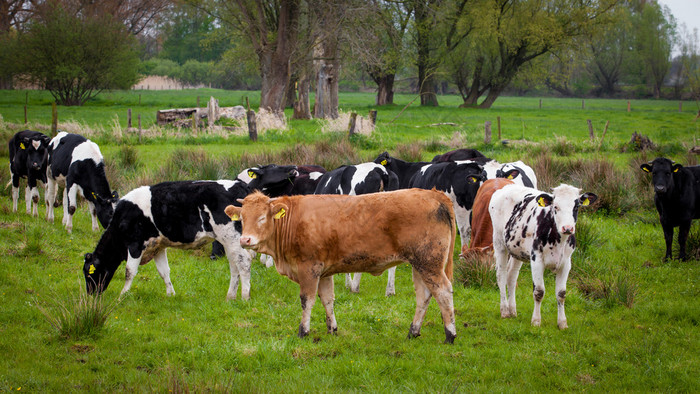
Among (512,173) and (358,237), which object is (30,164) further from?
(512,173)

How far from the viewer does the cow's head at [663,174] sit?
11644 mm

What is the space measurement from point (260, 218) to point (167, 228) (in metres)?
2.25

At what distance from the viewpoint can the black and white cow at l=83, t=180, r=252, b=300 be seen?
8.97 m

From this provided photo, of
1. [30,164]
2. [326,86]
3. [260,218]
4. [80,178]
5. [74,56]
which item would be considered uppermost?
[74,56]

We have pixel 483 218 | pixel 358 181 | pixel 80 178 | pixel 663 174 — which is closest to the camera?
pixel 483 218

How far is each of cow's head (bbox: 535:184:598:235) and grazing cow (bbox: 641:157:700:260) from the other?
14.7 feet

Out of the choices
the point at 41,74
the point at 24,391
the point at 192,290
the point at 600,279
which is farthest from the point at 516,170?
the point at 41,74

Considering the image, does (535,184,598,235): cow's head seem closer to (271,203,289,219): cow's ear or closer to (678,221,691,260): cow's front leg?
(271,203,289,219): cow's ear

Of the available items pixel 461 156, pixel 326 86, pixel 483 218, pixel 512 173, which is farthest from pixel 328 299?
pixel 326 86

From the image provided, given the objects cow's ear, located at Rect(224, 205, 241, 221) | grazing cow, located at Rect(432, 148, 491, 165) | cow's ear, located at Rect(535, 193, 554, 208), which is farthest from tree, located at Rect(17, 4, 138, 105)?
cow's ear, located at Rect(535, 193, 554, 208)

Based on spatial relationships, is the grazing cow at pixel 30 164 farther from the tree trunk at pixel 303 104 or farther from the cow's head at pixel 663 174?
the tree trunk at pixel 303 104

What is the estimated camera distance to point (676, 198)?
38.4 feet

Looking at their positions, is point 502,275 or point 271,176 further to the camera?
point 271,176

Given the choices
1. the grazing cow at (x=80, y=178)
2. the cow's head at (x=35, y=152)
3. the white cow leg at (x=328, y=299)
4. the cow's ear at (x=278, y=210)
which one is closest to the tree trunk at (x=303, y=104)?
the cow's head at (x=35, y=152)
